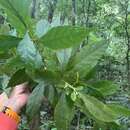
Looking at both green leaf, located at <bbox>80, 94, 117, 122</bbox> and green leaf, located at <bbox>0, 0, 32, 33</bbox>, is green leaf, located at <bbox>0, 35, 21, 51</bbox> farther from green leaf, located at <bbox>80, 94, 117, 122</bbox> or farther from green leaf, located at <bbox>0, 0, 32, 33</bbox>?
green leaf, located at <bbox>80, 94, 117, 122</bbox>

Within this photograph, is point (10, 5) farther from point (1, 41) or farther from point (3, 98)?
point (3, 98)

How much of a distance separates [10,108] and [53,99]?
132 millimetres

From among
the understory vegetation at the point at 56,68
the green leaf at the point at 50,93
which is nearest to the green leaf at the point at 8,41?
the understory vegetation at the point at 56,68

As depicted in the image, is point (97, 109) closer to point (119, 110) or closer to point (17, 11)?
point (119, 110)

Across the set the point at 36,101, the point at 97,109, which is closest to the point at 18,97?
the point at 36,101

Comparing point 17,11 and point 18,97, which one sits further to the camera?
point 18,97

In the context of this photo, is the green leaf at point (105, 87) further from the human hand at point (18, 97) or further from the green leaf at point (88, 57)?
the human hand at point (18, 97)

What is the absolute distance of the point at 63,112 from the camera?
2.30ft

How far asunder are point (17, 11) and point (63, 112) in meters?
0.20

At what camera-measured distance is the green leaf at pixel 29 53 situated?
0.63 m

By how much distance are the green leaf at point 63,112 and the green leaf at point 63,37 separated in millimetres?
100

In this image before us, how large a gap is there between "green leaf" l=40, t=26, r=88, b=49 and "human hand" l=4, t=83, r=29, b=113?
0.14 metres

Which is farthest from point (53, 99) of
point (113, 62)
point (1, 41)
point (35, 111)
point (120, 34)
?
point (113, 62)

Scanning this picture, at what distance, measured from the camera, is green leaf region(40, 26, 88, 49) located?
0.62 meters
